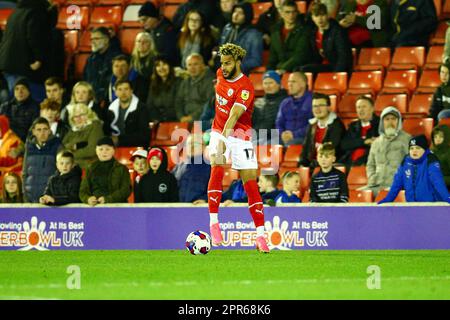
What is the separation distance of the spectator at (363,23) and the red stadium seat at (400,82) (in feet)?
2.58

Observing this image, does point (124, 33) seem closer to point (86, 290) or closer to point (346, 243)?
point (346, 243)

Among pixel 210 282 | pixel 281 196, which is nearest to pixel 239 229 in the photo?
pixel 281 196

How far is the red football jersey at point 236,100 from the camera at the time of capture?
471 inches

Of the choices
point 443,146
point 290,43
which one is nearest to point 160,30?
point 290,43

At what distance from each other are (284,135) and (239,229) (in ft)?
8.41

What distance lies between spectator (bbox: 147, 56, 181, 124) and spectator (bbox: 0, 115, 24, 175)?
2.13m

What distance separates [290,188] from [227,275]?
3912 mm

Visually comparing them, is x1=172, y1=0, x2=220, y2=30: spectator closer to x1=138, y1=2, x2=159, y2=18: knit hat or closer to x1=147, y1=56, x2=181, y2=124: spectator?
x1=138, y1=2, x2=159, y2=18: knit hat

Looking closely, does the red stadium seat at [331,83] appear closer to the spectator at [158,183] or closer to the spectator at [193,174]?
the spectator at [193,174]

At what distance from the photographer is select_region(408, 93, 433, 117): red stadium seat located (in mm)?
16297

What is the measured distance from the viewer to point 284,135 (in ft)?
53.3

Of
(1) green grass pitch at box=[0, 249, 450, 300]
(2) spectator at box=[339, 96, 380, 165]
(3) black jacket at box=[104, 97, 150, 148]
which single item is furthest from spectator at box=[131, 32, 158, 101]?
(1) green grass pitch at box=[0, 249, 450, 300]

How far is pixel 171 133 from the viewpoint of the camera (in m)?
17.5

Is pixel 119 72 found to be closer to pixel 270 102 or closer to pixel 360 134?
pixel 270 102
